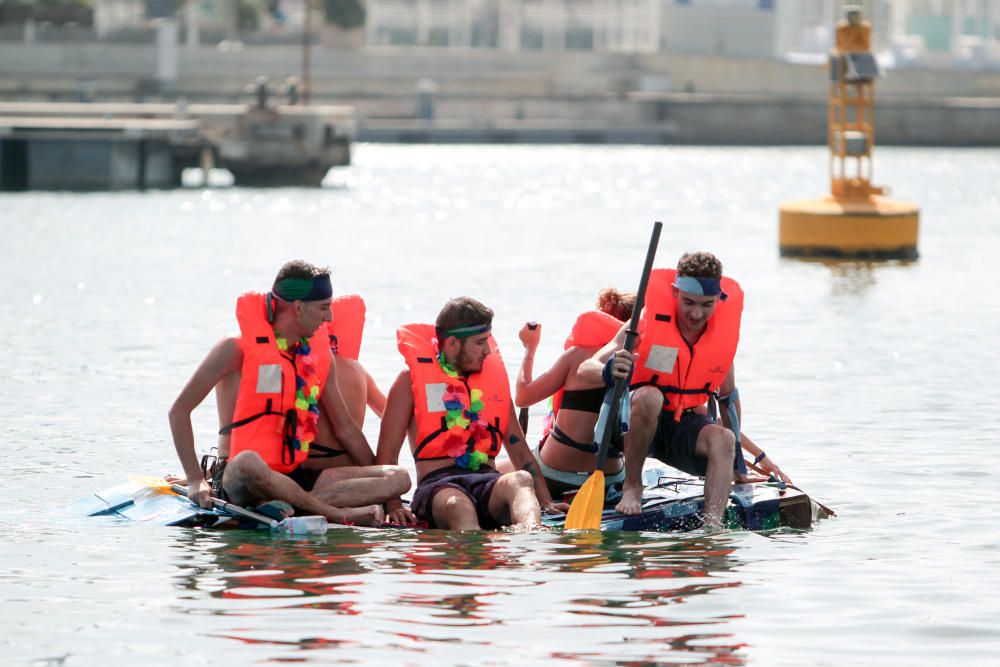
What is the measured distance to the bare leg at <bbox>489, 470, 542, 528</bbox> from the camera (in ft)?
31.8

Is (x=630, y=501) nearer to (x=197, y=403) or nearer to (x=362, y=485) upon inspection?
(x=362, y=485)

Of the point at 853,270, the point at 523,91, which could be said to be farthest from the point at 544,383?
the point at 523,91

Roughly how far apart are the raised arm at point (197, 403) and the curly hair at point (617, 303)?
2.11 metres

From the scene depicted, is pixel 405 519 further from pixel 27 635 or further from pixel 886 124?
pixel 886 124

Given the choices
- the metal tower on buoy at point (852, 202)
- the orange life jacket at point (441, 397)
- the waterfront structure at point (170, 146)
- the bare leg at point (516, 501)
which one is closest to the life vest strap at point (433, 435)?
the orange life jacket at point (441, 397)

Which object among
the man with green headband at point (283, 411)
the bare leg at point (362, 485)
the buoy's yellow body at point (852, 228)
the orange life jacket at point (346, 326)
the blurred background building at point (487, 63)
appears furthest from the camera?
the blurred background building at point (487, 63)

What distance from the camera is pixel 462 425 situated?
388 inches

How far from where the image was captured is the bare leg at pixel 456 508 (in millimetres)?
9789

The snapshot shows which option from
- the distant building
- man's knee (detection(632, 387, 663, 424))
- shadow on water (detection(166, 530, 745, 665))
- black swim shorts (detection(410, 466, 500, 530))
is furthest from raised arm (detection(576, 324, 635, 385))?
the distant building

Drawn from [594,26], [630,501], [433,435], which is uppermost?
[594,26]

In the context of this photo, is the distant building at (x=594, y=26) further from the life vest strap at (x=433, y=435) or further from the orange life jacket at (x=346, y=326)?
the life vest strap at (x=433, y=435)

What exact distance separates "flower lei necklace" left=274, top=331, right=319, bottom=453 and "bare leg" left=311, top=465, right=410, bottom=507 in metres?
0.25

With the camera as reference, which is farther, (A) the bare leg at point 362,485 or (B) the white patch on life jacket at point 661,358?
(B) the white patch on life jacket at point 661,358

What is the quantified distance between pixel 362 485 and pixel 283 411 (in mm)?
590
